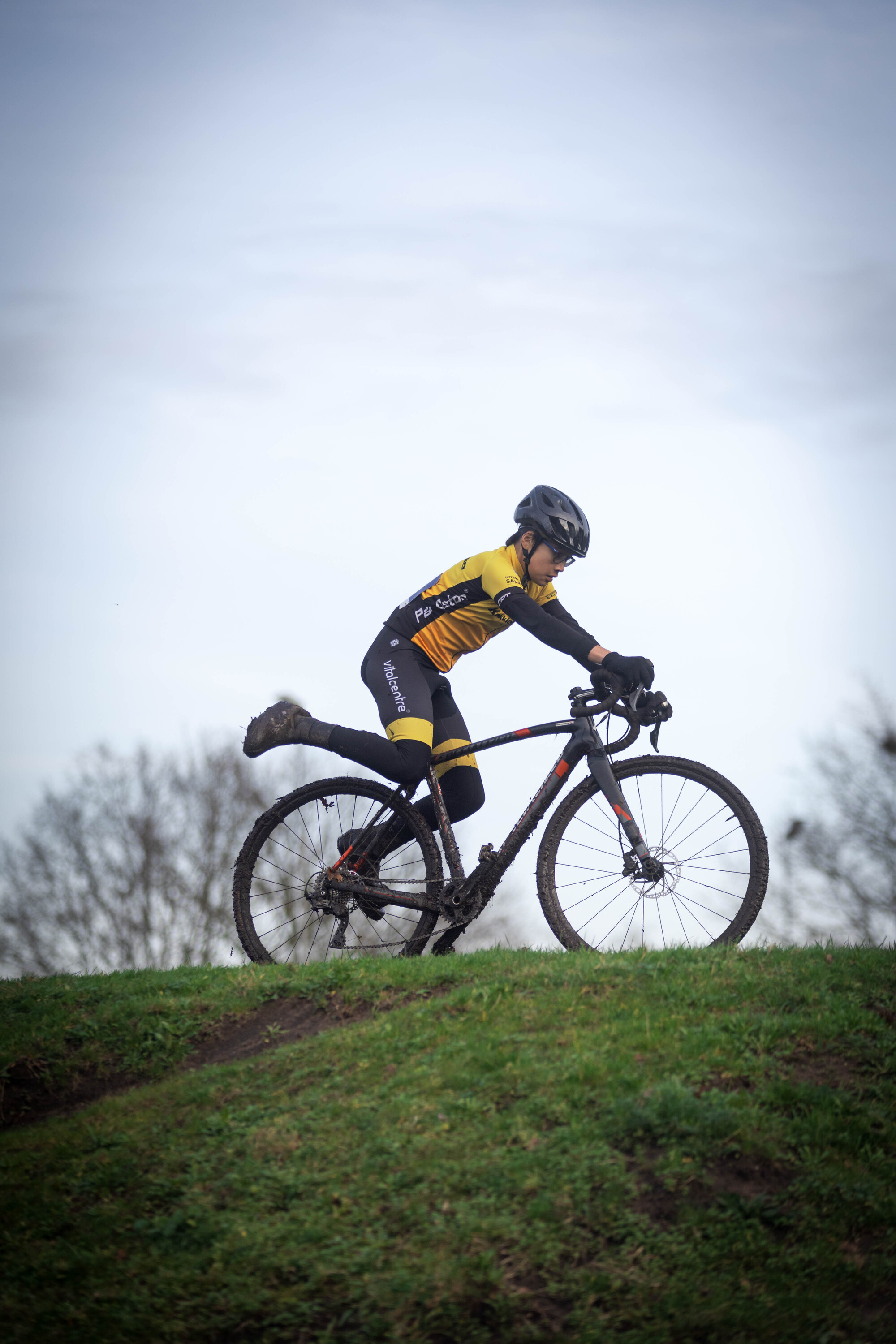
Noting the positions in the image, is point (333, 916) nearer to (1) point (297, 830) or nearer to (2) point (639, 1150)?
(1) point (297, 830)

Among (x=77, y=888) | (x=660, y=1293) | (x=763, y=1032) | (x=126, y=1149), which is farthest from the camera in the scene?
(x=77, y=888)

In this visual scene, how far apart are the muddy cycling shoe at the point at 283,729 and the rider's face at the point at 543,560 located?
66.3 inches

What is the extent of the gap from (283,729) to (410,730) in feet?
2.78

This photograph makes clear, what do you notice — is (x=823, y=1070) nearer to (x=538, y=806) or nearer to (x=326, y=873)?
(x=538, y=806)

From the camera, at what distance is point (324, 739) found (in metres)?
6.59

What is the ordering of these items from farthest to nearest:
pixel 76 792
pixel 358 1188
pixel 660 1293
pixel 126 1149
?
pixel 76 792
pixel 126 1149
pixel 358 1188
pixel 660 1293

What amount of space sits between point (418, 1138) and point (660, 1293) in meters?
1.05

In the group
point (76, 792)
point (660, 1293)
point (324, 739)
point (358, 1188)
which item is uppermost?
point (76, 792)

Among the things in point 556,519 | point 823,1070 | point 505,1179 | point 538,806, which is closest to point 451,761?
point 538,806

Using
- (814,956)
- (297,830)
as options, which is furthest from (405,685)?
(814,956)

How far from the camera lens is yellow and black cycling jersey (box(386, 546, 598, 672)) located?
6.40m

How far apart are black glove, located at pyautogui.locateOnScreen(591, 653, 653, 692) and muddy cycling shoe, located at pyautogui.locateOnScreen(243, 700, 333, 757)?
189cm

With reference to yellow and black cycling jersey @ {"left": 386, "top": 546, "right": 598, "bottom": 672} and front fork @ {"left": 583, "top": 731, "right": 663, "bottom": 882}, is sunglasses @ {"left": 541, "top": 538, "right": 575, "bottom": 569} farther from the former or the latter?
front fork @ {"left": 583, "top": 731, "right": 663, "bottom": 882}

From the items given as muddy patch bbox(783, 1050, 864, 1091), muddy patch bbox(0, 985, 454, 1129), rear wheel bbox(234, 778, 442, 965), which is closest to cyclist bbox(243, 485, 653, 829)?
rear wheel bbox(234, 778, 442, 965)
